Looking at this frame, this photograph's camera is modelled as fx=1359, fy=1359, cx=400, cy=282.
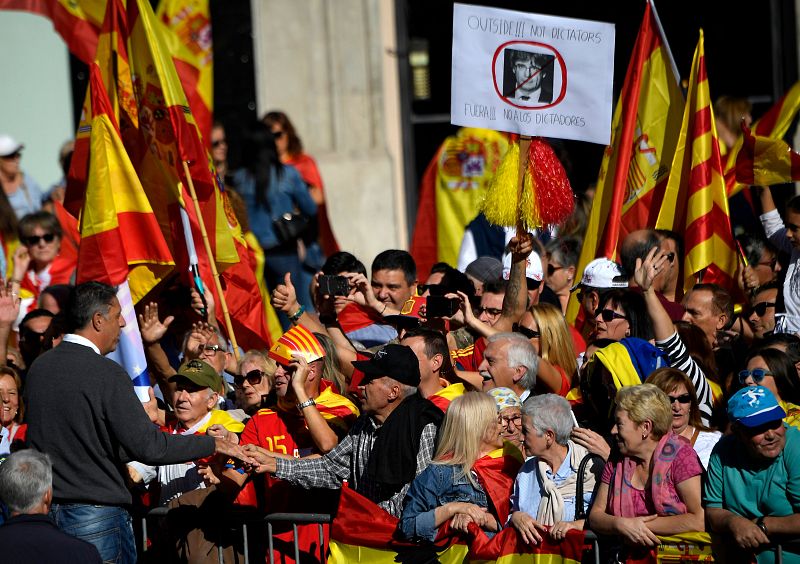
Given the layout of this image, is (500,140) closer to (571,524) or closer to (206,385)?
(206,385)

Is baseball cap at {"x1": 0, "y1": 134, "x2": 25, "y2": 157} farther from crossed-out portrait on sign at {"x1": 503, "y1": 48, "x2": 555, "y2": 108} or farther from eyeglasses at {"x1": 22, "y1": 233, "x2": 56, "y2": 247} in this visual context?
crossed-out portrait on sign at {"x1": 503, "y1": 48, "x2": 555, "y2": 108}

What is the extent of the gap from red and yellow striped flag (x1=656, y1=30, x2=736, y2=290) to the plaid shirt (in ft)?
8.57

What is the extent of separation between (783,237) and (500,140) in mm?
3476

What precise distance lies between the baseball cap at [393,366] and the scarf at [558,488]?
2.43ft

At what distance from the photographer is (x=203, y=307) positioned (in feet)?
26.2

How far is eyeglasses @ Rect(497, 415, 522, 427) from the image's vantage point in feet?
20.5

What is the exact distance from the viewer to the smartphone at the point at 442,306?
23.2ft

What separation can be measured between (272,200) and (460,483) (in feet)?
14.5

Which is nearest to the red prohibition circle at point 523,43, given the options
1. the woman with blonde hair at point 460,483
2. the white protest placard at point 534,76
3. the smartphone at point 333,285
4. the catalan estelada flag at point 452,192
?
the white protest placard at point 534,76

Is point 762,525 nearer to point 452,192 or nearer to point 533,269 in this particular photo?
point 533,269

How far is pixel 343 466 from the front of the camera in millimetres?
6312

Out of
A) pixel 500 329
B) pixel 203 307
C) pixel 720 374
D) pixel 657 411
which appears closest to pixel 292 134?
pixel 203 307

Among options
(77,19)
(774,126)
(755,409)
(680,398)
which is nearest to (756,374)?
(680,398)

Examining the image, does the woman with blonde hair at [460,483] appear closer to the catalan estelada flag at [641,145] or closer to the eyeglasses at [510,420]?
the eyeglasses at [510,420]
